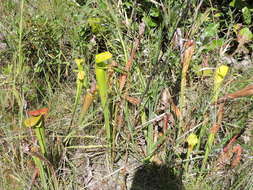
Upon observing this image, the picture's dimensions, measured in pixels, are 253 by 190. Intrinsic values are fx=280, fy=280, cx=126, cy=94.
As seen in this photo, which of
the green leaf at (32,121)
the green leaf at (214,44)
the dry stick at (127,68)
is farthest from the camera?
the green leaf at (214,44)

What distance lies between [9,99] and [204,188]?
0.91m

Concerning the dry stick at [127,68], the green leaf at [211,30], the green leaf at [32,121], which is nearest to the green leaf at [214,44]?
the green leaf at [211,30]

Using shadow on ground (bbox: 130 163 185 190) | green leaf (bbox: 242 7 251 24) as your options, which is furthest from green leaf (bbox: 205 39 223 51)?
shadow on ground (bbox: 130 163 185 190)

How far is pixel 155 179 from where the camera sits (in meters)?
1.13

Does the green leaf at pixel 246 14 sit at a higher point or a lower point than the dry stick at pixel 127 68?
higher

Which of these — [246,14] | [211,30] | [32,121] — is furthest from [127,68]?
A: [246,14]

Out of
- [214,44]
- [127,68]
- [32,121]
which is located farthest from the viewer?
[214,44]

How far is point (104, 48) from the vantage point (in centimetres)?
150

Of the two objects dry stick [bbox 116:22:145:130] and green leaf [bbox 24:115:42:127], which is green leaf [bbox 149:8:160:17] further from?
green leaf [bbox 24:115:42:127]

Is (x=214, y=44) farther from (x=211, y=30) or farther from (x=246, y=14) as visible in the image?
(x=246, y=14)

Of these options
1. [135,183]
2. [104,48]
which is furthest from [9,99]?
[135,183]

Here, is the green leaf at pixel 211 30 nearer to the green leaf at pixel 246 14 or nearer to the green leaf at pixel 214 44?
the green leaf at pixel 214 44

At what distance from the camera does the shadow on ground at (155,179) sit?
1101mm

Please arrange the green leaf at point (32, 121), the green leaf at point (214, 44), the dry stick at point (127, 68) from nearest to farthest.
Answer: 1. the green leaf at point (32, 121)
2. the dry stick at point (127, 68)
3. the green leaf at point (214, 44)
